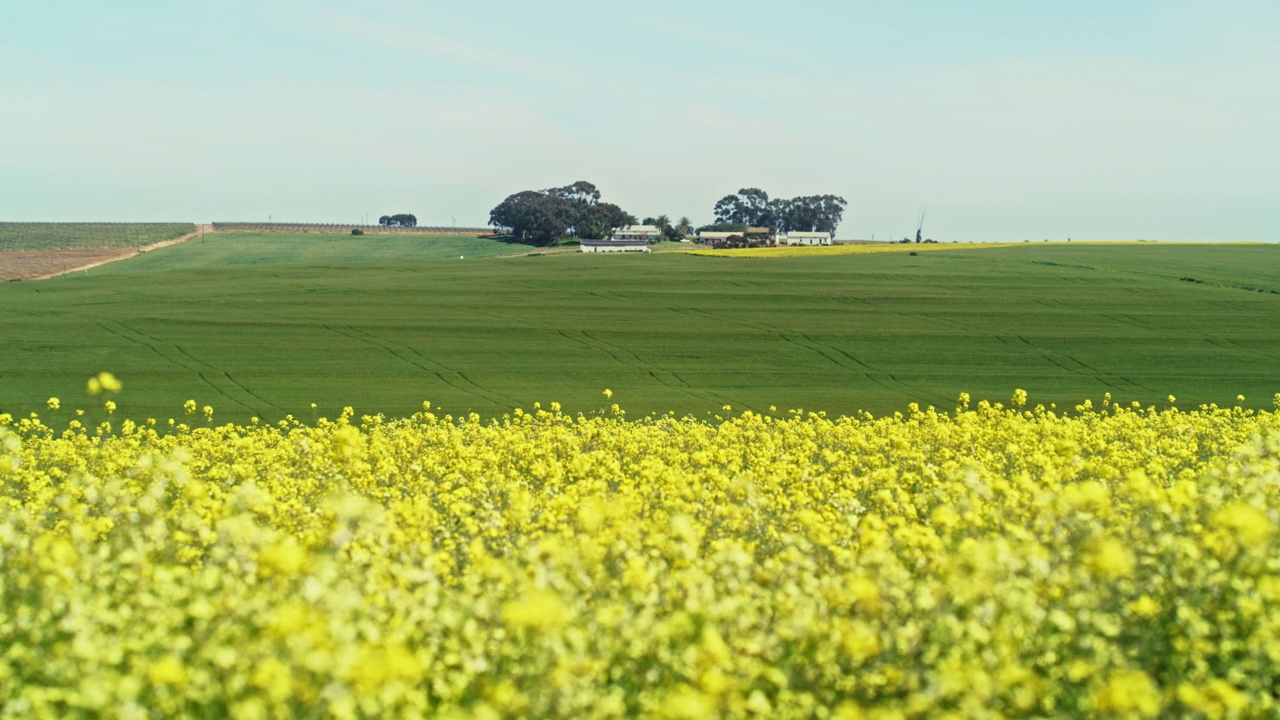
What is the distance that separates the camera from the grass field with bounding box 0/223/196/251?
103 meters

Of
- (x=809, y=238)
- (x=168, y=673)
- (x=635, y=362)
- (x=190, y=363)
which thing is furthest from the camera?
(x=809, y=238)

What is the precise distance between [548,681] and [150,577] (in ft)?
12.4

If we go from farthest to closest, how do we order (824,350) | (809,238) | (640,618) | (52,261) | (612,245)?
(809,238) → (612,245) → (52,261) → (824,350) → (640,618)

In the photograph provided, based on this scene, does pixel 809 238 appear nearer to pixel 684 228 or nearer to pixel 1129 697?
pixel 684 228

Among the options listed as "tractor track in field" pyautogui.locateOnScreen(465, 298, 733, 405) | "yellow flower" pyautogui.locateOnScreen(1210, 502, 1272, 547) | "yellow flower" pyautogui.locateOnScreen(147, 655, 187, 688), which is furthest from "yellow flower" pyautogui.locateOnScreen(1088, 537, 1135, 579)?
"tractor track in field" pyautogui.locateOnScreen(465, 298, 733, 405)

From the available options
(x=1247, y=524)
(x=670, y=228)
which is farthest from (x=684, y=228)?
(x=1247, y=524)

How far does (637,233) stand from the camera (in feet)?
431

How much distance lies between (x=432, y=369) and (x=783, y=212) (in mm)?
136441

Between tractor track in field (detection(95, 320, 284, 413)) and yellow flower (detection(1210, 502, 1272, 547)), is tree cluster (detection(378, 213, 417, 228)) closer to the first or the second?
tractor track in field (detection(95, 320, 284, 413))

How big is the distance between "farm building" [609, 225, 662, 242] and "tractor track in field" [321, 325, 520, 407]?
265ft

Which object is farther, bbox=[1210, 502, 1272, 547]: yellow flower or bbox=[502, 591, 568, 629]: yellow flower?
bbox=[1210, 502, 1272, 547]: yellow flower

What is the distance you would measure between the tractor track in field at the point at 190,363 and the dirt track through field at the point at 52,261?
1153 inches

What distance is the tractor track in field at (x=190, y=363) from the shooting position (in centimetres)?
2948

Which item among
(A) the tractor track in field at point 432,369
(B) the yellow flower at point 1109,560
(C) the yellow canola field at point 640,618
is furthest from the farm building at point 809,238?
(B) the yellow flower at point 1109,560
